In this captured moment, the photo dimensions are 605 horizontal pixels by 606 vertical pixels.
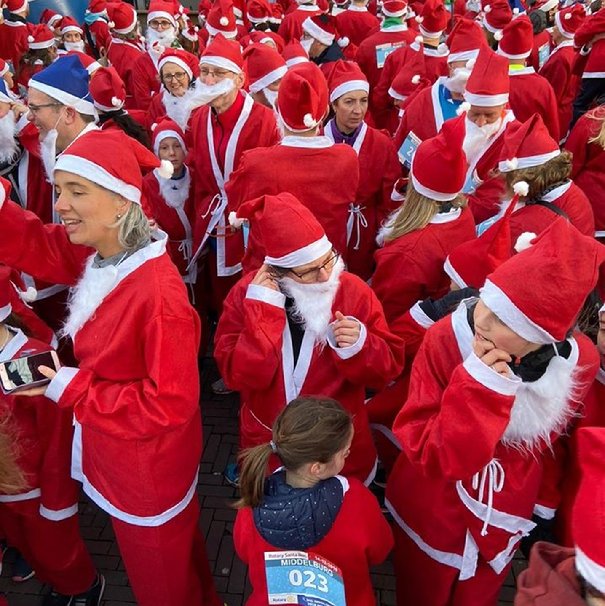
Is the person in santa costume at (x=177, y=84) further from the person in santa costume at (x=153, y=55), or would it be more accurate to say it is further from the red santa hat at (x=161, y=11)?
the red santa hat at (x=161, y=11)

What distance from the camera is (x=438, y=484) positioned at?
2.23 meters

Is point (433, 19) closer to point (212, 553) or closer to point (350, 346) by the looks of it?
point (350, 346)

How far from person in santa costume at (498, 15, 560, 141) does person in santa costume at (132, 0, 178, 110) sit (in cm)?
436

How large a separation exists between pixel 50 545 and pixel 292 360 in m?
1.53

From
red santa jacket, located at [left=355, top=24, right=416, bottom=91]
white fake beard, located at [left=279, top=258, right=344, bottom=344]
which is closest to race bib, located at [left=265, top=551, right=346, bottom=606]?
white fake beard, located at [left=279, top=258, right=344, bottom=344]

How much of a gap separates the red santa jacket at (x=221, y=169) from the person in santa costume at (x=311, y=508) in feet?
8.30

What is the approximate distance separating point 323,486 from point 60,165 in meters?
1.59

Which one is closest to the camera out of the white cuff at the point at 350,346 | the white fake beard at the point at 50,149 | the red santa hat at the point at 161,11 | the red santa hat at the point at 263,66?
the white cuff at the point at 350,346

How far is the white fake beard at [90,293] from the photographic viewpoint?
7.38ft

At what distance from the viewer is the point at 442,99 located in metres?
4.77

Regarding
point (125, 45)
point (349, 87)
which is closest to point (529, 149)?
point (349, 87)

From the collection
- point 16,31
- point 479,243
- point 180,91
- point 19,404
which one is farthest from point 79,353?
point 16,31

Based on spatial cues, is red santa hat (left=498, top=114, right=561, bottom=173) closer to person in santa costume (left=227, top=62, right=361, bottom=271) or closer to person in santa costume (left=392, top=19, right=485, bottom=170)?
person in santa costume (left=227, top=62, right=361, bottom=271)

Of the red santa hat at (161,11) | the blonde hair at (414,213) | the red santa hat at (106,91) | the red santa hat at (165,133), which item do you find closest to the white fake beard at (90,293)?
the blonde hair at (414,213)
